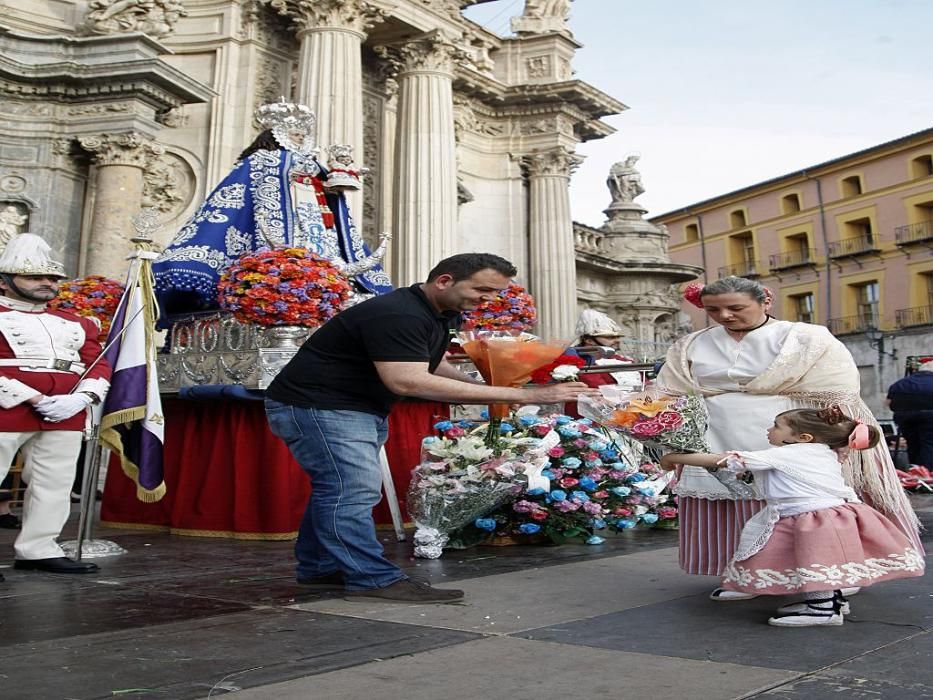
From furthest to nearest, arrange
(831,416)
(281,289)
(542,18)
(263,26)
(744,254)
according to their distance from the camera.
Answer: (744,254) < (542,18) < (263,26) < (281,289) < (831,416)

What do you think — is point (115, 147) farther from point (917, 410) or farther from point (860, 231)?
point (860, 231)

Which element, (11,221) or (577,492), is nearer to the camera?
(577,492)

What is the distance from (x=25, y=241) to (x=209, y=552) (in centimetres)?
227

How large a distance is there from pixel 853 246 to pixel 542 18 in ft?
84.3

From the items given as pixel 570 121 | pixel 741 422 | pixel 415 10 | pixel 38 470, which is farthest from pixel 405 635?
pixel 570 121

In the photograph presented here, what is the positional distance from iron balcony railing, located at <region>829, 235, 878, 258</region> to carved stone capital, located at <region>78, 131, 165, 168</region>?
36.3 metres

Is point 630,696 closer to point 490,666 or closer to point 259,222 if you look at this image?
point 490,666

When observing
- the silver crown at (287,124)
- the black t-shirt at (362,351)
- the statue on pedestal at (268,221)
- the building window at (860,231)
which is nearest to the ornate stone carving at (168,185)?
the silver crown at (287,124)

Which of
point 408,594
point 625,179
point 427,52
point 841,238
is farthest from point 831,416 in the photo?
point 841,238

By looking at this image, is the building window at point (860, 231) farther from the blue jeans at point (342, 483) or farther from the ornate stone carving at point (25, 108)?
the blue jeans at point (342, 483)

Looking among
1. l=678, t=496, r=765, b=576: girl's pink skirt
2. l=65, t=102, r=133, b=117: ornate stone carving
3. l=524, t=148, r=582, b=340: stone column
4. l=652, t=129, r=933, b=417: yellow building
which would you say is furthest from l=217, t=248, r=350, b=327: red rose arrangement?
l=652, t=129, r=933, b=417: yellow building

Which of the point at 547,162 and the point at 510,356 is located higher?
the point at 547,162

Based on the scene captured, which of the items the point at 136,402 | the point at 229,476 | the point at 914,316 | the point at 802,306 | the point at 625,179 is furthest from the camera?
the point at 802,306

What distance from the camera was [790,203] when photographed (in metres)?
46.6
